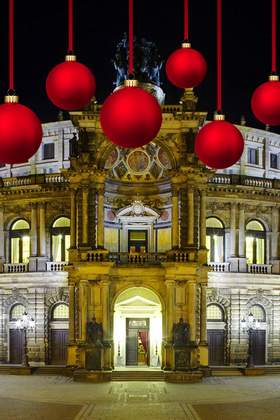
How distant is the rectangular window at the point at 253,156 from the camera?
71.6 m

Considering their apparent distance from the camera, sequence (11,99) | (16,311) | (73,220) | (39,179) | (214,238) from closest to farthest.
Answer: (11,99) → (73,220) → (214,238) → (39,179) → (16,311)

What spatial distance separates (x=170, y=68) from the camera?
18.7 m

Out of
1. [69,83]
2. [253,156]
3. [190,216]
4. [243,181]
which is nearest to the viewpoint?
[69,83]

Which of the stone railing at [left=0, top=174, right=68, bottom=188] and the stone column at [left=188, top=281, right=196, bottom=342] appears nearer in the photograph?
the stone column at [left=188, top=281, right=196, bottom=342]

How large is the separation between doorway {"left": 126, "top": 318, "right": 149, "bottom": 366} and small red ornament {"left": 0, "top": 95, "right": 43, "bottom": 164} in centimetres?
4319

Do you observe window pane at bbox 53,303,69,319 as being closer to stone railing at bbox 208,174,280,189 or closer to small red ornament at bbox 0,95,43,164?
stone railing at bbox 208,174,280,189

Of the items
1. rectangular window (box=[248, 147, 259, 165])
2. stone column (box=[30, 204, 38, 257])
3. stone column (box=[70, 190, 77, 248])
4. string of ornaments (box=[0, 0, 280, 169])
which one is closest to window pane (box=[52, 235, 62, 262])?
stone column (box=[30, 204, 38, 257])

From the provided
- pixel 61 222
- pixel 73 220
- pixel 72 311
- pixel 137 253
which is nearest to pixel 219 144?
pixel 137 253

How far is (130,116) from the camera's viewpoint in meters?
14.7

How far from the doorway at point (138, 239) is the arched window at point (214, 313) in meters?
7.12

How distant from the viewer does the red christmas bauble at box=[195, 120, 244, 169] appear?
1736 cm

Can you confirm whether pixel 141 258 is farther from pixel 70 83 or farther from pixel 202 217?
pixel 70 83

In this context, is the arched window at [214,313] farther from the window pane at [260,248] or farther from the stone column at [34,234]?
the stone column at [34,234]

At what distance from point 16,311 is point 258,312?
18727 mm
